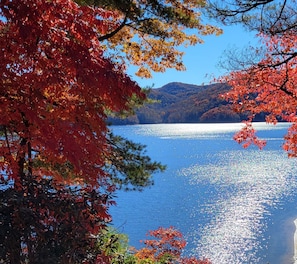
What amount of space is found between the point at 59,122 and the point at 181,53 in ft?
17.0

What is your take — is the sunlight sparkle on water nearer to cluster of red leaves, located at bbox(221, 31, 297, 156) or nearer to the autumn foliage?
cluster of red leaves, located at bbox(221, 31, 297, 156)

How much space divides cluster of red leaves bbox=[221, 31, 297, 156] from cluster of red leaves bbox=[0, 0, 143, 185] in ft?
11.7

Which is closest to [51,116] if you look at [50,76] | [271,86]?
[50,76]

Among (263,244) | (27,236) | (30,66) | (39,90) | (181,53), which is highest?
(181,53)

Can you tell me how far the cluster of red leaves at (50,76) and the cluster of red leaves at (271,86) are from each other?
356 cm

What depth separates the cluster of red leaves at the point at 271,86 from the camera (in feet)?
22.6

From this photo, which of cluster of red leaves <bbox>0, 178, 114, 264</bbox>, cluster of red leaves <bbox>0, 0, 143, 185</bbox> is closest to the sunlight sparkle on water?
cluster of red leaves <bbox>0, 0, 143, 185</bbox>

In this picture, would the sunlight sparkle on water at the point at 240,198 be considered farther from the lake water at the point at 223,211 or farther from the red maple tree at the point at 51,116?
the red maple tree at the point at 51,116

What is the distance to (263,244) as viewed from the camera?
20.2 m

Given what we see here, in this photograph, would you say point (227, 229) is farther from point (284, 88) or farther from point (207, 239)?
point (284, 88)

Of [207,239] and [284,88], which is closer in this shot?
[284,88]

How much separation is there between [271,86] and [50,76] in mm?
5905

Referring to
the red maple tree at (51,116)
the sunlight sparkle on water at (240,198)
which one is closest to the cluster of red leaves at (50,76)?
the red maple tree at (51,116)

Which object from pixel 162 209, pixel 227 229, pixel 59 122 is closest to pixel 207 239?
pixel 227 229
